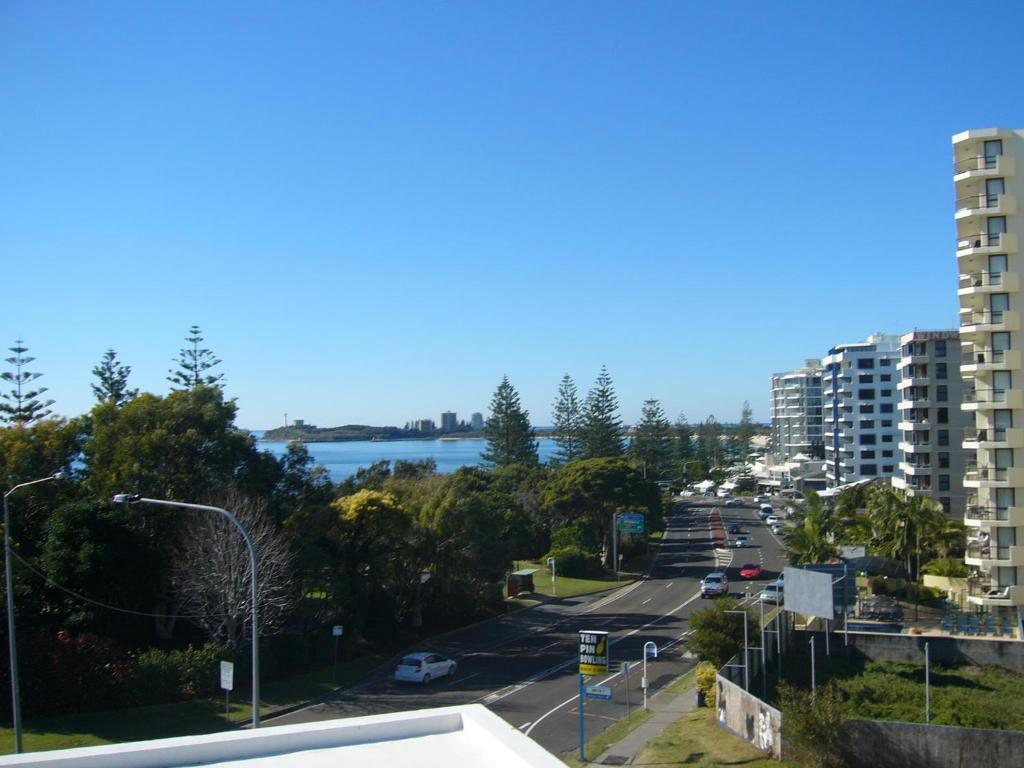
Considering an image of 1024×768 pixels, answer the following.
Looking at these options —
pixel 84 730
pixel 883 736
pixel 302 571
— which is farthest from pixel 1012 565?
pixel 84 730

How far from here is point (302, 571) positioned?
28125 millimetres

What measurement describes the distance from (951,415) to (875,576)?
1749 cm

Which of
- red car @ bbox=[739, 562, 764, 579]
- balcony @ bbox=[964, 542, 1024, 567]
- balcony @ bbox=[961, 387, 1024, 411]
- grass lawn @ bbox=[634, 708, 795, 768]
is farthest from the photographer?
red car @ bbox=[739, 562, 764, 579]

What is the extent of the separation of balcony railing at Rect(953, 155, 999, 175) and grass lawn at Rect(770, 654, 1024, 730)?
18.0 meters

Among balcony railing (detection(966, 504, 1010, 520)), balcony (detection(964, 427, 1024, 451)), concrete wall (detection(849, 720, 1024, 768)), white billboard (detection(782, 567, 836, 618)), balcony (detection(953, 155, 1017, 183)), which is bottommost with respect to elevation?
concrete wall (detection(849, 720, 1024, 768))

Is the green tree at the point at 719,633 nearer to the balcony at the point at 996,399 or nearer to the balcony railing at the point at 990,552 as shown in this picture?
the balcony railing at the point at 990,552

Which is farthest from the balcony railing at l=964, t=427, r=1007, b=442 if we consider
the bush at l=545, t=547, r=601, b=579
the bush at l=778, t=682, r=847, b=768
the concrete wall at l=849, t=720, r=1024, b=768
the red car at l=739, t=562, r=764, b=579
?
the bush at l=545, t=547, r=601, b=579

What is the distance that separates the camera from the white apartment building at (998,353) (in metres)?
31.8

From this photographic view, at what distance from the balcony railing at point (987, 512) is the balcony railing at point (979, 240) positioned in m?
9.61

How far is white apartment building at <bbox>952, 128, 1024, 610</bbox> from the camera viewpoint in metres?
31.8

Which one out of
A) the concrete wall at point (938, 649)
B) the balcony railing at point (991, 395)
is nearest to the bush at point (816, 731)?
the concrete wall at point (938, 649)

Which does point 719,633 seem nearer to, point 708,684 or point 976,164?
point 708,684

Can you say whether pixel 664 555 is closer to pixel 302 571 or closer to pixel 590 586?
pixel 590 586

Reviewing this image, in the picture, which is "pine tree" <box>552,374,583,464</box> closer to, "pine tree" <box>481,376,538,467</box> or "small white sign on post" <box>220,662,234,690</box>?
"pine tree" <box>481,376,538,467</box>
